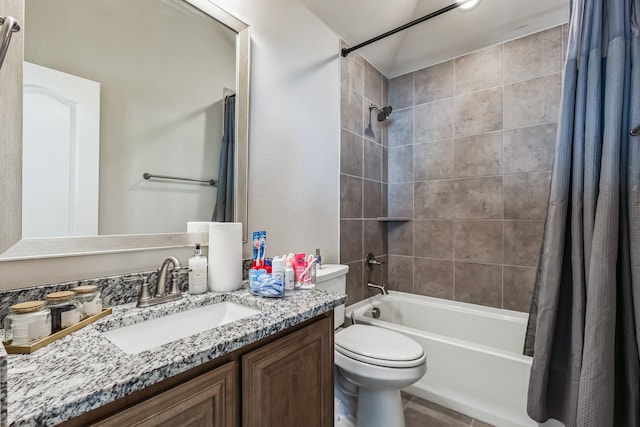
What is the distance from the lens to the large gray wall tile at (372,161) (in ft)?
7.73

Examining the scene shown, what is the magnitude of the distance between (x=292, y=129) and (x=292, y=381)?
128cm

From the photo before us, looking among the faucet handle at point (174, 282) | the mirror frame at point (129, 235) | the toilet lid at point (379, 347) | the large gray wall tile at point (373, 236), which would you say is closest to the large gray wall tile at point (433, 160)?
the large gray wall tile at point (373, 236)

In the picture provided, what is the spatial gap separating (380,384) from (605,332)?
0.95 m

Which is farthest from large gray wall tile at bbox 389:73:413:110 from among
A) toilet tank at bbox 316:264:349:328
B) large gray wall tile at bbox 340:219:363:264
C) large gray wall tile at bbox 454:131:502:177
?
toilet tank at bbox 316:264:349:328

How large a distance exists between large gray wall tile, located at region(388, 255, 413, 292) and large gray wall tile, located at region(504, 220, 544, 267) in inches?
28.4

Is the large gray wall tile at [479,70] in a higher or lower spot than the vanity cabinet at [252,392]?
higher

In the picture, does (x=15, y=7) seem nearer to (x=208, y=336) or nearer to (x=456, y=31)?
(x=208, y=336)

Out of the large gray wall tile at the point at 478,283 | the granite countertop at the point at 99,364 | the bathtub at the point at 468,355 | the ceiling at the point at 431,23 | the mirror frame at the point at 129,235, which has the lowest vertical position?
the bathtub at the point at 468,355

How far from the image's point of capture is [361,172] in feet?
7.54

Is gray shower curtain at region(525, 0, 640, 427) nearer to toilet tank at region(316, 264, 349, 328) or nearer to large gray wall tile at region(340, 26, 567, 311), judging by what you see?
large gray wall tile at region(340, 26, 567, 311)

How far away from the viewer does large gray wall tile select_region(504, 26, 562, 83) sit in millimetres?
1960

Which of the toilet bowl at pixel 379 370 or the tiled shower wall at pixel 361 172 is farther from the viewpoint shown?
the tiled shower wall at pixel 361 172

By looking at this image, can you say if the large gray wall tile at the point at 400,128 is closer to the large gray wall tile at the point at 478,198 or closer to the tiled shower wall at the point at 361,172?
the tiled shower wall at the point at 361,172

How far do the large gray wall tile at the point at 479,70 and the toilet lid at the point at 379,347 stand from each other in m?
1.92
